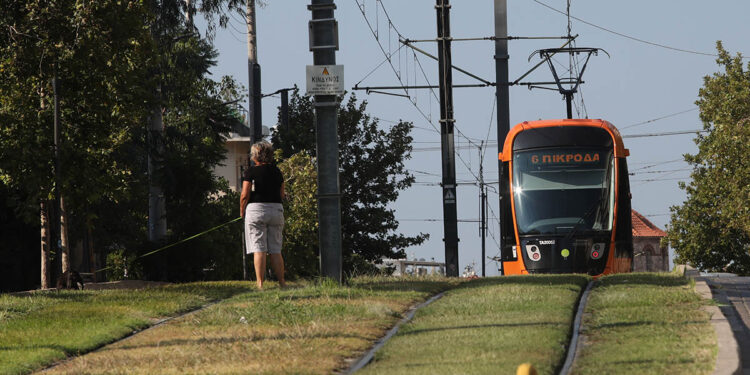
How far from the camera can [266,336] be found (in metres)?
9.98

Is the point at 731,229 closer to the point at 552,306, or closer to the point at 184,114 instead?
the point at 184,114

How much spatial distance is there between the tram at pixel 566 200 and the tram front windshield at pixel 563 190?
20 mm

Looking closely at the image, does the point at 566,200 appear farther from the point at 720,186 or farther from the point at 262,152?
the point at 720,186

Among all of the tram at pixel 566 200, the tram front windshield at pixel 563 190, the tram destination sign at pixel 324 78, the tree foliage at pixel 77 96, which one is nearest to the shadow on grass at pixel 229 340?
the tram destination sign at pixel 324 78

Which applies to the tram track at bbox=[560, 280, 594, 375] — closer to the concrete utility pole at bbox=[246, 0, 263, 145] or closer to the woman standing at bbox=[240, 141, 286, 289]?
the woman standing at bbox=[240, 141, 286, 289]

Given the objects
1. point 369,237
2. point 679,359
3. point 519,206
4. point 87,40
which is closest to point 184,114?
point 369,237

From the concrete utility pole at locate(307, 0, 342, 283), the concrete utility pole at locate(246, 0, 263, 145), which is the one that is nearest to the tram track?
the concrete utility pole at locate(307, 0, 342, 283)

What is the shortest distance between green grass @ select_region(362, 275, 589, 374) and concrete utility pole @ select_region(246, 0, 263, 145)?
864 inches

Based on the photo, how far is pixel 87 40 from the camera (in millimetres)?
17406

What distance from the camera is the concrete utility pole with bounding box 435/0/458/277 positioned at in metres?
32.4

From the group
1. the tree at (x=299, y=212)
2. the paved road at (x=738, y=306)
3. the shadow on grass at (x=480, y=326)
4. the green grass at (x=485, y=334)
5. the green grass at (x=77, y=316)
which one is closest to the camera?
the green grass at (x=485, y=334)

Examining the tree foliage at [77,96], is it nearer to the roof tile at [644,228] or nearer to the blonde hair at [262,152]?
the blonde hair at [262,152]

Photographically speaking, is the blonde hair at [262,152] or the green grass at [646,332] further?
the blonde hair at [262,152]

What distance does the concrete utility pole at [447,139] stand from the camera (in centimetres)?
3238
